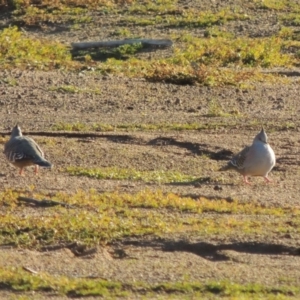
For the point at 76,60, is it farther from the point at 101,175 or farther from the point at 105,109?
the point at 101,175

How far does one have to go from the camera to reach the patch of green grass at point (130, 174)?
11.5 m

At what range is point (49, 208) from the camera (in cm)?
989

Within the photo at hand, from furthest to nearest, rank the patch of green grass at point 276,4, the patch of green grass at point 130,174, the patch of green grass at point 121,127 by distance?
the patch of green grass at point 276,4
the patch of green grass at point 121,127
the patch of green grass at point 130,174

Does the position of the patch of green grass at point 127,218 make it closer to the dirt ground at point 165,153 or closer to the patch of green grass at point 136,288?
the dirt ground at point 165,153

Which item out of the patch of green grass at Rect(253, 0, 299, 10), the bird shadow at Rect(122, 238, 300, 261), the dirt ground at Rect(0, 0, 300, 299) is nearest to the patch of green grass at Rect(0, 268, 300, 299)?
the dirt ground at Rect(0, 0, 300, 299)

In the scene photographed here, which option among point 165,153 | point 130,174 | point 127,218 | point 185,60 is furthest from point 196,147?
point 185,60

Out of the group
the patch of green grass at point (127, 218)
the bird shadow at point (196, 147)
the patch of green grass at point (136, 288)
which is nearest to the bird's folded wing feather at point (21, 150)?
the patch of green grass at point (127, 218)

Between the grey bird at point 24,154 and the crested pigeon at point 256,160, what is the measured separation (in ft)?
6.18

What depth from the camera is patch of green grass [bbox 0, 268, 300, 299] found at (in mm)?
7504

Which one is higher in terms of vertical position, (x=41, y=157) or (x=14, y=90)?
(x=14, y=90)

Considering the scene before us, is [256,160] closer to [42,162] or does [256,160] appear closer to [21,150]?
[42,162]

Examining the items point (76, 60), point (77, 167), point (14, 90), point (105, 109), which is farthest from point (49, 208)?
point (76, 60)

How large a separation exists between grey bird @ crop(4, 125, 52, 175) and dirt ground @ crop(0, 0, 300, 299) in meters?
0.17

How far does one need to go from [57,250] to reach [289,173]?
395cm
